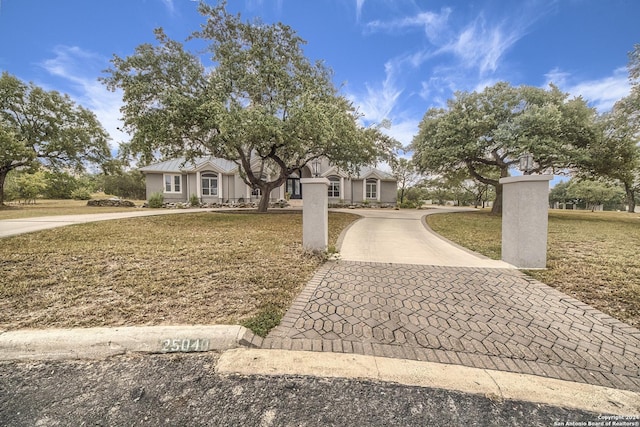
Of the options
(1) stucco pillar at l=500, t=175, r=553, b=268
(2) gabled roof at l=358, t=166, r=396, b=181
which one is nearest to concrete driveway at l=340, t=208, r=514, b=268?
(1) stucco pillar at l=500, t=175, r=553, b=268

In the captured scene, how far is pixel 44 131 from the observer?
19438 millimetres

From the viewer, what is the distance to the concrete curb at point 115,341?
2.21 metres

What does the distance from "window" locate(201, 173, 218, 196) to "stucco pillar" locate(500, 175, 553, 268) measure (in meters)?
22.0

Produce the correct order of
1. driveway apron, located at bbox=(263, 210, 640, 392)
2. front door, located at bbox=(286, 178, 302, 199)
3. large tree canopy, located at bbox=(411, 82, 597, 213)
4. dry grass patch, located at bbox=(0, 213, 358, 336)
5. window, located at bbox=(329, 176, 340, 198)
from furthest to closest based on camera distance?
front door, located at bbox=(286, 178, 302, 199), window, located at bbox=(329, 176, 340, 198), large tree canopy, located at bbox=(411, 82, 597, 213), dry grass patch, located at bbox=(0, 213, 358, 336), driveway apron, located at bbox=(263, 210, 640, 392)

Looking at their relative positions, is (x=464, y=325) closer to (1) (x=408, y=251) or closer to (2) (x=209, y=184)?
(1) (x=408, y=251)

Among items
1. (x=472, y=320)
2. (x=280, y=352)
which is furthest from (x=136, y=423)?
(x=472, y=320)

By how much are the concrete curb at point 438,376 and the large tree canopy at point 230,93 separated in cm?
863

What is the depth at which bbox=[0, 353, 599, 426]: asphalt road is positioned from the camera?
1.56 m

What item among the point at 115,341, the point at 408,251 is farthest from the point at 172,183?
the point at 115,341

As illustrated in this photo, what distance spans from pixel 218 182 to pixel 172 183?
4.30m

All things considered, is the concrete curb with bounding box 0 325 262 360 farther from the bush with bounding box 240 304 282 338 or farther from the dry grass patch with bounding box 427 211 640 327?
the dry grass patch with bounding box 427 211 640 327

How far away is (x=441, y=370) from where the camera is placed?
204 centimetres

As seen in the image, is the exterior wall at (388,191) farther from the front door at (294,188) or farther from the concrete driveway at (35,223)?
the concrete driveway at (35,223)

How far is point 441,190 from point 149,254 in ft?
130
